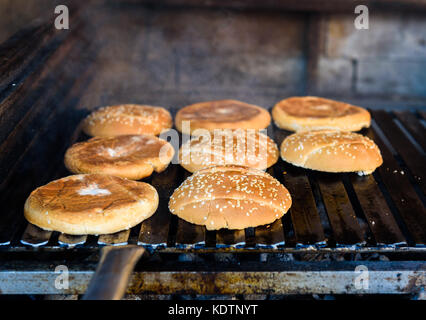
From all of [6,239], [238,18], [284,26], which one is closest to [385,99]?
[284,26]

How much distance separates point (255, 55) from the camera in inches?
223

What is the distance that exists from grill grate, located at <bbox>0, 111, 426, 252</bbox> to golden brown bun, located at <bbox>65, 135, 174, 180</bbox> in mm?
117

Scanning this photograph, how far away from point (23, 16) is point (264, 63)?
3.00 m

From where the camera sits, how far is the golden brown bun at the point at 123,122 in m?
3.64

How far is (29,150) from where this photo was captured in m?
3.01

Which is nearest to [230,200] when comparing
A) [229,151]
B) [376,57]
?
[229,151]

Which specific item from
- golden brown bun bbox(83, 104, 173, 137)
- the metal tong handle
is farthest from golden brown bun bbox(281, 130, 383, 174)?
the metal tong handle

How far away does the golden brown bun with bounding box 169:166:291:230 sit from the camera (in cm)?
243

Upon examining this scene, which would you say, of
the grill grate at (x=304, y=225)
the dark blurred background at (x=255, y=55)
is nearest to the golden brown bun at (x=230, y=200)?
the grill grate at (x=304, y=225)

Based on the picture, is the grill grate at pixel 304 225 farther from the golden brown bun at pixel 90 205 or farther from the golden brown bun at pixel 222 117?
the golden brown bun at pixel 222 117

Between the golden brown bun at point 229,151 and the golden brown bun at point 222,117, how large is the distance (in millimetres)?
222

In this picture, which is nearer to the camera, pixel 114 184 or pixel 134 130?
pixel 114 184

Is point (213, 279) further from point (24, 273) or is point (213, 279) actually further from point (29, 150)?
point (29, 150)

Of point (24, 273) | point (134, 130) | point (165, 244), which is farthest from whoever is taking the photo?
point (134, 130)
